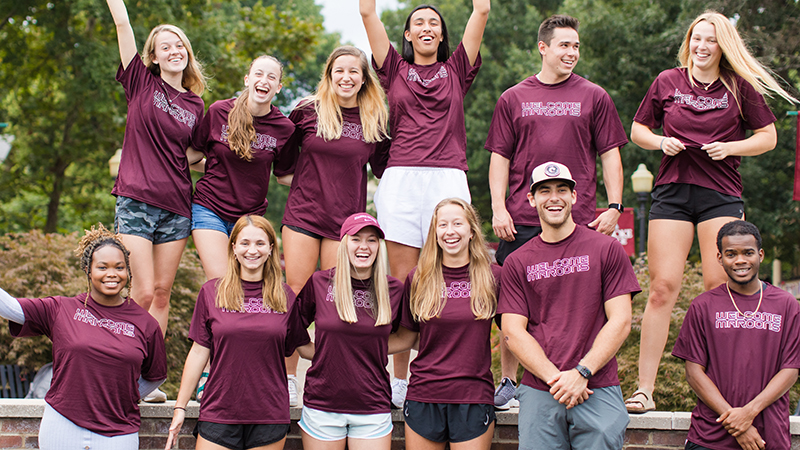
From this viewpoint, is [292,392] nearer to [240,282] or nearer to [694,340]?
[240,282]

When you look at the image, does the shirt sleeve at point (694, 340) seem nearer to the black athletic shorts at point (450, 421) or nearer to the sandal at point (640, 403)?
the sandal at point (640, 403)

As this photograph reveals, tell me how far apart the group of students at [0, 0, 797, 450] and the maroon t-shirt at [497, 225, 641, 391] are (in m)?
0.02

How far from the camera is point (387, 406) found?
429 centimetres

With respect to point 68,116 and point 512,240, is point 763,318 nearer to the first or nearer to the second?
point 512,240

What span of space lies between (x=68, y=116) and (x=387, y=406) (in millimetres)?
15705

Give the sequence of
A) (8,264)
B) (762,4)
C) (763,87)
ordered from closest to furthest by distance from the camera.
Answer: (763,87) → (8,264) → (762,4)

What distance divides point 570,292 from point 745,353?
1096 mm

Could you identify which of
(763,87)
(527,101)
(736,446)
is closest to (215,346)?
(527,101)

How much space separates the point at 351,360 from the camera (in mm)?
4219

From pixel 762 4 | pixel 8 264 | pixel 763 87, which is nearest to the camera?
pixel 763 87

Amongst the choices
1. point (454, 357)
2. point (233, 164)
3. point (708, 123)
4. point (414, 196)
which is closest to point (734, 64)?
point (708, 123)

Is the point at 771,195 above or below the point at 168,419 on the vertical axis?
above

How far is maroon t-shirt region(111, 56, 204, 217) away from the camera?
469cm

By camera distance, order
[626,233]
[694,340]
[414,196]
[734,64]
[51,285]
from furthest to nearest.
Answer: [626,233]
[51,285]
[414,196]
[734,64]
[694,340]
